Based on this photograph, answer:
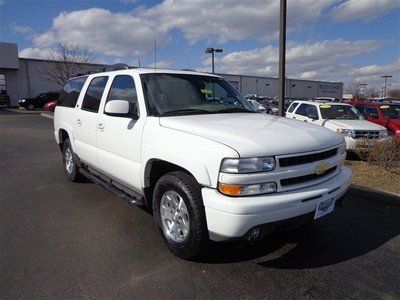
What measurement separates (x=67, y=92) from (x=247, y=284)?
5.16m

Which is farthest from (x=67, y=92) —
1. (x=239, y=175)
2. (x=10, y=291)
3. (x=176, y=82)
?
(x=239, y=175)

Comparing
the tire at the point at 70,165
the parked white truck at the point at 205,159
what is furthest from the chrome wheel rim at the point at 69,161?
the parked white truck at the point at 205,159

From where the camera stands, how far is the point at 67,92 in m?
6.82

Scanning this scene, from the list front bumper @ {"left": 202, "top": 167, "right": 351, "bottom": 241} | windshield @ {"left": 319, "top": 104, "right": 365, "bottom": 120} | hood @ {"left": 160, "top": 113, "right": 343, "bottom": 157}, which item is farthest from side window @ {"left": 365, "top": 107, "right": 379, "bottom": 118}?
front bumper @ {"left": 202, "top": 167, "right": 351, "bottom": 241}

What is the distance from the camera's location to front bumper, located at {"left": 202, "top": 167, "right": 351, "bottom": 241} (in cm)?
300

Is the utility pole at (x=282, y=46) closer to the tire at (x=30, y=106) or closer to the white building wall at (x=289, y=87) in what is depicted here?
the tire at (x=30, y=106)

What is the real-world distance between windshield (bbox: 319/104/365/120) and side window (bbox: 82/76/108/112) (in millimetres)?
7791

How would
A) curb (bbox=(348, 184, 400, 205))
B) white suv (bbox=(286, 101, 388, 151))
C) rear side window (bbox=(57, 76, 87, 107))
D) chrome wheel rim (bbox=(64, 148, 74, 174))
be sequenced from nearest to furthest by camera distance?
curb (bbox=(348, 184, 400, 205)), rear side window (bbox=(57, 76, 87, 107)), chrome wheel rim (bbox=(64, 148, 74, 174)), white suv (bbox=(286, 101, 388, 151))

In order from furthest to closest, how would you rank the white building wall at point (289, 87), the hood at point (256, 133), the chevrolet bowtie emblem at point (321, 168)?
the white building wall at point (289, 87) → the chevrolet bowtie emblem at point (321, 168) → the hood at point (256, 133)

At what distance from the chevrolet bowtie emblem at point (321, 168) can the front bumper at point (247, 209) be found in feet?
0.81

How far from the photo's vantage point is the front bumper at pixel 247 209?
2996 millimetres

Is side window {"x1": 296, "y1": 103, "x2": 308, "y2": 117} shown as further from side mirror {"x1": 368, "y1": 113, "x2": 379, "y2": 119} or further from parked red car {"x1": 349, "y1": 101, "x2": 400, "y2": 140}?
side mirror {"x1": 368, "y1": 113, "x2": 379, "y2": 119}

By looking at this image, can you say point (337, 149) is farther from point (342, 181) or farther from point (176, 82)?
point (176, 82)

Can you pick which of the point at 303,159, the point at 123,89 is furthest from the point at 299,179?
the point at 123,89
